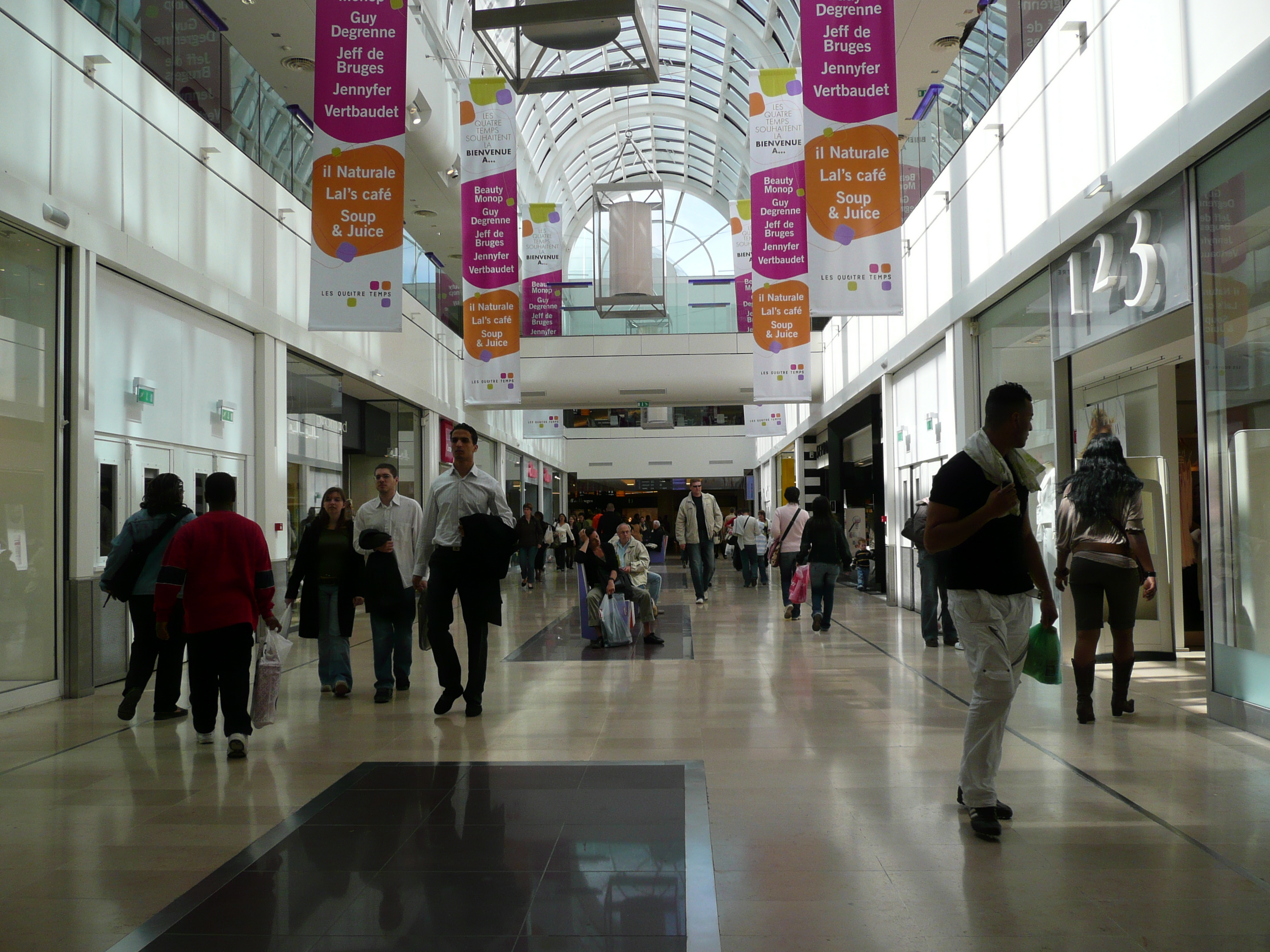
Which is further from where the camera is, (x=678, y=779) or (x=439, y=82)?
(x=439, y=82)

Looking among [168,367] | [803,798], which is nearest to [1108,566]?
[803,798]

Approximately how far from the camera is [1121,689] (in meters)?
5.96

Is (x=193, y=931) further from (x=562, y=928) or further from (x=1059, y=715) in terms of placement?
(x=1059, y=715)

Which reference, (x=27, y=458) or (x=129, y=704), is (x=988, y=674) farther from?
(x=27, y=458)

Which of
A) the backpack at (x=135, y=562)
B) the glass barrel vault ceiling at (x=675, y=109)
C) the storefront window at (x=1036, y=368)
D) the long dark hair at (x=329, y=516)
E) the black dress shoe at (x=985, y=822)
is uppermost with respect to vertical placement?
the glass barrel vault ceiling at (x=675, y=109)

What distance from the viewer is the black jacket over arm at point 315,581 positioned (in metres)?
7.17

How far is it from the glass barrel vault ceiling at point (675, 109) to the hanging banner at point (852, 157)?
462 inches

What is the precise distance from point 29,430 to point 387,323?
339 centimetres

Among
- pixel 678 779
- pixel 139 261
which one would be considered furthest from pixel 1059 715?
pixel 139 261

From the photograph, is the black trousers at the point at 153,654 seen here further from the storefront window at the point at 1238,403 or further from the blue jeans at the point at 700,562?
the blue jeans at the point at 700,562

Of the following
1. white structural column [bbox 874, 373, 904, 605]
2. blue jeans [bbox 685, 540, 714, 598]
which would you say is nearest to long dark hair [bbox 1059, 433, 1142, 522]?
white structural column [bbox 874, 373, 904, 605]

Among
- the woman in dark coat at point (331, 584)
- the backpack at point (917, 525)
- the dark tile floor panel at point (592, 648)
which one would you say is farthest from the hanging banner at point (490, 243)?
the woman in dark coat at point (331, 584)

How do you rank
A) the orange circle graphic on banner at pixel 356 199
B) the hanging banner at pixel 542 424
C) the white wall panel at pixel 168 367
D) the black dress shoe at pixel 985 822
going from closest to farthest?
1. the black dress shoe at pixel 985 822
2. the white wall panel at pixel 168 367
3. the orange circle graphic on banner at pixel 356 199
4. the hanging banner at pixel 542 424

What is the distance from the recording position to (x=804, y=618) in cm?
1244
